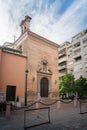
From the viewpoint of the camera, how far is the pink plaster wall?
46.0 feet

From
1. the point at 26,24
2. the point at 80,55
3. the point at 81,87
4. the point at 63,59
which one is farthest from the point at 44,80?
the point at 63,59

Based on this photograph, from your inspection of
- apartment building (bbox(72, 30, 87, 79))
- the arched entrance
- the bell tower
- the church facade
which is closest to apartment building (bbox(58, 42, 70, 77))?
apartment building (bbox(72, 30, 87, 79))

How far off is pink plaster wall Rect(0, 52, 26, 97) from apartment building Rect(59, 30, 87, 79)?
22123mm

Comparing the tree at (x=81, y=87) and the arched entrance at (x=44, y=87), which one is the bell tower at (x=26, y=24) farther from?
the tree at (x=81, y=87)

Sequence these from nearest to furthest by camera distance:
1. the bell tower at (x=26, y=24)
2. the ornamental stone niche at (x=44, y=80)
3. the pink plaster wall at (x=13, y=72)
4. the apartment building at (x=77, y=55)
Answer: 1. the pink plaster wall at (x=13, y=72)
2. the ornamental stone niche at (x=44, y=80)
3. the bell tower at (x=26, y=24)
4. the apartment building at (x=77, y=55)

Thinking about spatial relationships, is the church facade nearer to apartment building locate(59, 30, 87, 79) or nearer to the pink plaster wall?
the pink plaster wall

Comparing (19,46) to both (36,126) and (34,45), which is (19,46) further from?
(36,126)

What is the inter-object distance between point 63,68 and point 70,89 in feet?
44.1

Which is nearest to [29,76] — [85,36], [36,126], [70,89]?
[36,126]

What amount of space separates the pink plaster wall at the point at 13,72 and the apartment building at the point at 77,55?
22123mm

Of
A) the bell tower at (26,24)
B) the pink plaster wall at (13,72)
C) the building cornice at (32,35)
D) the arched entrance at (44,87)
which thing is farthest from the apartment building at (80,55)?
the pink plaster wall at (13,72)

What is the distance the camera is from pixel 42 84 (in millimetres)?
18297

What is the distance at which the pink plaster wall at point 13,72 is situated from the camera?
1402 centimetres

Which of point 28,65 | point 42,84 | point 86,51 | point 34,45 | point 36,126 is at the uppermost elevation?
point 86,51
